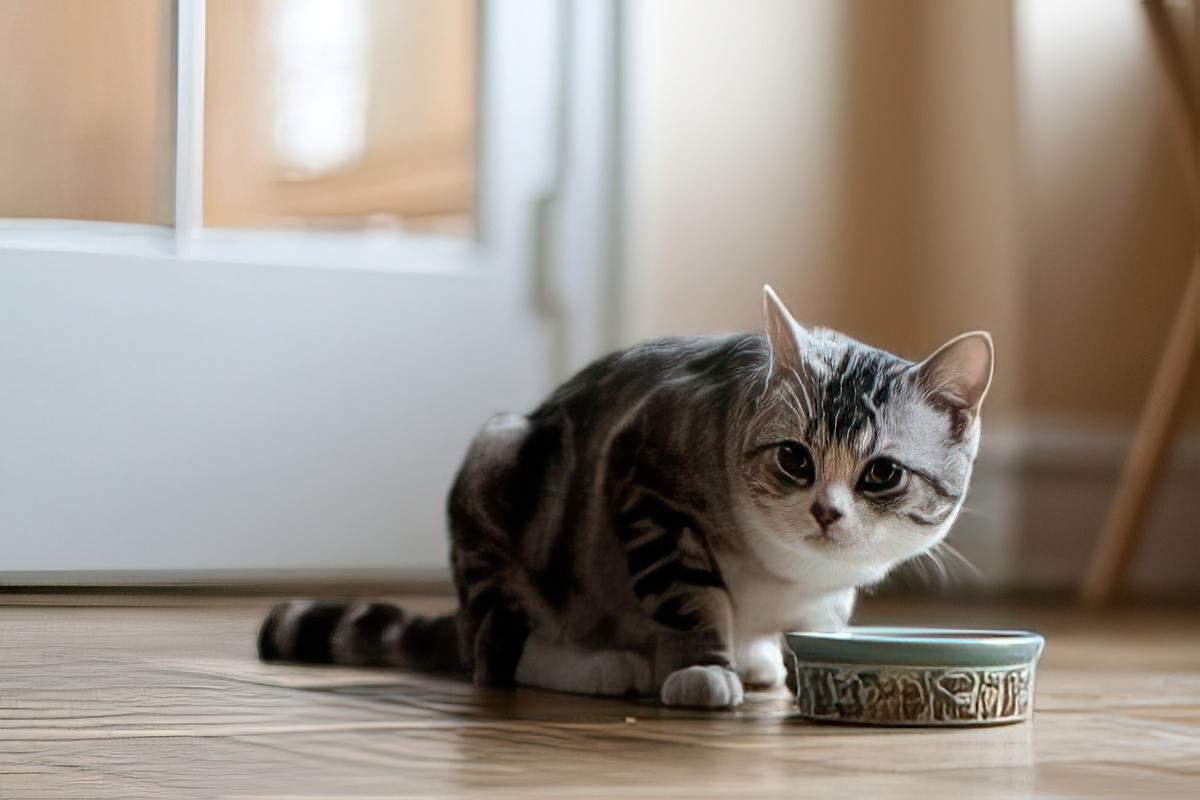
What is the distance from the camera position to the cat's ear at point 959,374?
122 cm

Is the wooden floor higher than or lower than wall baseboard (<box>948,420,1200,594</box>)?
higher

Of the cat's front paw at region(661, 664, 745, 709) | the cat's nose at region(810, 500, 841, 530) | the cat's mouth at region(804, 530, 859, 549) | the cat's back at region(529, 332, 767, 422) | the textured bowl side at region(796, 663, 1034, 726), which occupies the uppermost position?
the cat's back at region(529, 332, 767, 422)

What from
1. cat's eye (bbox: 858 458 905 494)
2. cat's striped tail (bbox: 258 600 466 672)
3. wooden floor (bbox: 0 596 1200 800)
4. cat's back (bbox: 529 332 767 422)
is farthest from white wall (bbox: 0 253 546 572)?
cat's eye (bbox: 858 458 905 494)

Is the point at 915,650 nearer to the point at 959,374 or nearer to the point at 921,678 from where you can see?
the point at 921,678

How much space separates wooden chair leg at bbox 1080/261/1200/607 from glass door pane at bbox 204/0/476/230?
126 cm

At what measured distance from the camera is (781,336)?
1.27m

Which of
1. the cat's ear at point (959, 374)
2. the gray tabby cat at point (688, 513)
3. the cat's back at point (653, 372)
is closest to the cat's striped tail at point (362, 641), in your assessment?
the gray tabby cat at point (688, 513)

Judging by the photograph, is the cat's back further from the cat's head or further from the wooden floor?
the wooden floor

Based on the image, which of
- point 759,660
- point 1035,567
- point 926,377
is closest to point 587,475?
point 759,660

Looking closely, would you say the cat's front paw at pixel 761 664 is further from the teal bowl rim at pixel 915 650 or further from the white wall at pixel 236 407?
the white wall at pixel 236 407

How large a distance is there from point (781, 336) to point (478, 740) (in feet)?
1.41

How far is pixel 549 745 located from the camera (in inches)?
40.4

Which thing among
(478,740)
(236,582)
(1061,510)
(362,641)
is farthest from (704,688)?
(1061,510)

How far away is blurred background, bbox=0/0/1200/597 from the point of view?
2271 millimetres
